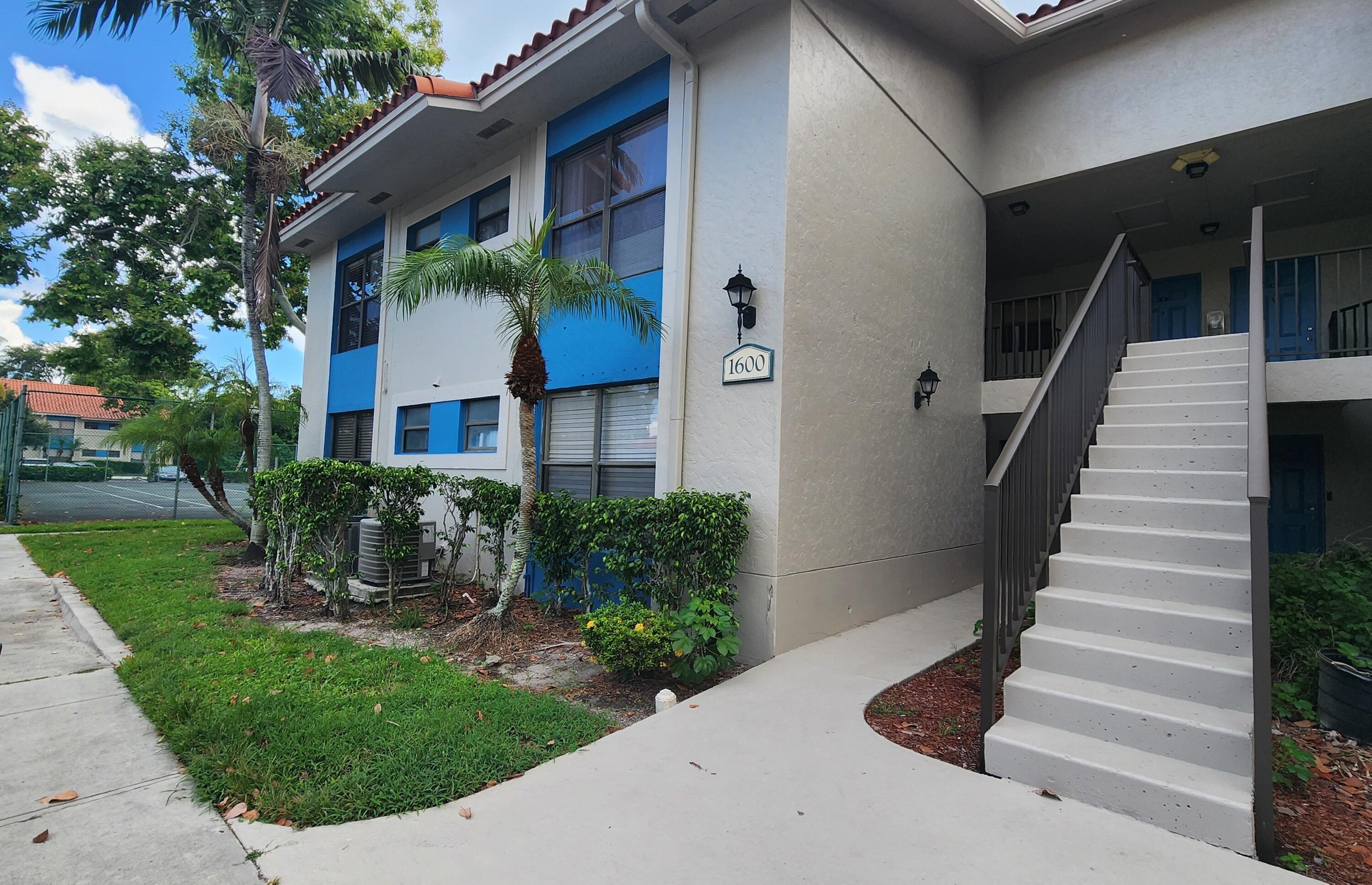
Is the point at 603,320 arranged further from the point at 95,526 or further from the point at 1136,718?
the point at 95,526

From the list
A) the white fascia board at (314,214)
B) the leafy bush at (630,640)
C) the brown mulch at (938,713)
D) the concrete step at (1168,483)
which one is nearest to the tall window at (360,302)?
the white fascia board at (314,214)

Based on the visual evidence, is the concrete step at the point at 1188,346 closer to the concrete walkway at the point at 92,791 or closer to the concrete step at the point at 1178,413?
the concrete step at the point at 1178,413

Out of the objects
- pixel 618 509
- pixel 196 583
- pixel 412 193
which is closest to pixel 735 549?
pixel 618 509

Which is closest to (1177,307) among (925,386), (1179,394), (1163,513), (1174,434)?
(925,386)

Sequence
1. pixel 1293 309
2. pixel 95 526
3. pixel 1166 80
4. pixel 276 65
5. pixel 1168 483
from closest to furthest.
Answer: pixel 1168 483
pixel 1166 80
pixel 1293 309
pixel 276 65
pixel 95 526

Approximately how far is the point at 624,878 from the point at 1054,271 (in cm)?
1157

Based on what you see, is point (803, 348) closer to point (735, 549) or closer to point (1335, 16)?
point (735, 549)

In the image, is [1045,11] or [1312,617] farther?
[1045,11]

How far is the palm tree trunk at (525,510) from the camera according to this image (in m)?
5.49

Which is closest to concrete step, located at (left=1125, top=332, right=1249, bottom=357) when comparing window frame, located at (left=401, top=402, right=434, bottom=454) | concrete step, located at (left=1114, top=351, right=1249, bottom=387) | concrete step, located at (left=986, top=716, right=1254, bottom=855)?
concrete step, located at (left=1114, top=351, right=1249, bottom=387)

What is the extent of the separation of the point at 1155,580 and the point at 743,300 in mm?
3293

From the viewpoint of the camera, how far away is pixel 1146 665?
304 cm

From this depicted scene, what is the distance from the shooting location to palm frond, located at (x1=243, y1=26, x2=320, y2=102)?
8.97m

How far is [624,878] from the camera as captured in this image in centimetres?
225
